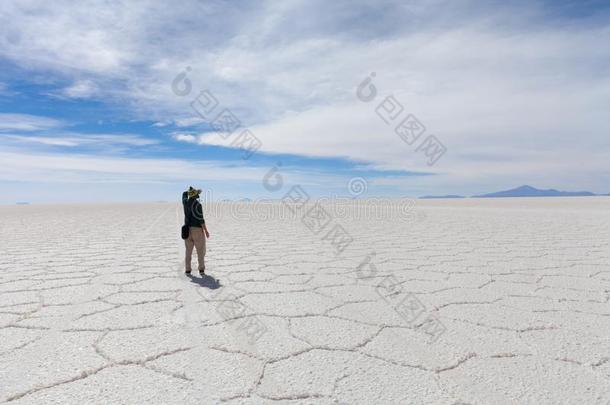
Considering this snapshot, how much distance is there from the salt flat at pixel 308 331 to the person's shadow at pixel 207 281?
17 mm

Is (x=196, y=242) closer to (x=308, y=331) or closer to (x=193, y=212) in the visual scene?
(x=193, y=212)

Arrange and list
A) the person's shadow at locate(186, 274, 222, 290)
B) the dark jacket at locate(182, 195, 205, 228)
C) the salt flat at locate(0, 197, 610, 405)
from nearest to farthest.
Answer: the salt flat at locate(0, 197, 610, 405)
the person's shadow at locate(186, 274, 222, 290)
the dark jacket at locate(182, 195, 205, 228)

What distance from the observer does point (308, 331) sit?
7.13 feet

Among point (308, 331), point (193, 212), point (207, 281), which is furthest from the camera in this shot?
point (193, 212)

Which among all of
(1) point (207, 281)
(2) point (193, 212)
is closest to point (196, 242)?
(2) point (193, 212)

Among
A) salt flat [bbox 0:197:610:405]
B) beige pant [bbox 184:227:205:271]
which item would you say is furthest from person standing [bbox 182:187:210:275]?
salt flat [bbox 0:197:610:405]

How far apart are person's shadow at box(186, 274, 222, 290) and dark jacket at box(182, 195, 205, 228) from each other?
45 cm

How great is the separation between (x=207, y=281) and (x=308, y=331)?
1.44m

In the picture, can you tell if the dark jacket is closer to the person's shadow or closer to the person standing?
the person standing

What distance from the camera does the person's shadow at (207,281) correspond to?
3.18 meters

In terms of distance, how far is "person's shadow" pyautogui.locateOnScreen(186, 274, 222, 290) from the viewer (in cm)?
318

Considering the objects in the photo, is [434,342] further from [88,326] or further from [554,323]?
[88,326]

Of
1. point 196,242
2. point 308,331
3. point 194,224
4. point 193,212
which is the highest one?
point 193,212

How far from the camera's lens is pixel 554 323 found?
227cm
